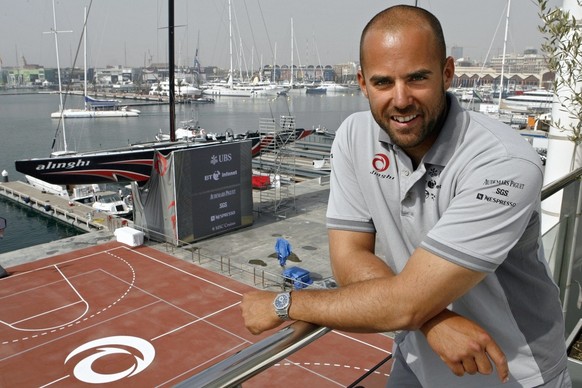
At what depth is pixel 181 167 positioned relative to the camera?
20891 millimetres

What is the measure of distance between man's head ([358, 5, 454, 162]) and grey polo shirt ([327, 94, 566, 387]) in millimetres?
73

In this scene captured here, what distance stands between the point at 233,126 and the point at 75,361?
183ft

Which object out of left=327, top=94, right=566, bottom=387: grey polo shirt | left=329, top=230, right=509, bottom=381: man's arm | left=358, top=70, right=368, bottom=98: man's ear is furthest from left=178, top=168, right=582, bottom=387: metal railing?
left=358, top=70, right=368, bottom=98: man's ear

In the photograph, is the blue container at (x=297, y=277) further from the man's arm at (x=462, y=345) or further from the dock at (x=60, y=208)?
the man's arm at (x=462, y=345)

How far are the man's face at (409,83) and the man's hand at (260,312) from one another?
853mm

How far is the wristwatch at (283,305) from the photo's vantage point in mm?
1938

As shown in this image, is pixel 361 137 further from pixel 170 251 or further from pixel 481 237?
pixel 170 251

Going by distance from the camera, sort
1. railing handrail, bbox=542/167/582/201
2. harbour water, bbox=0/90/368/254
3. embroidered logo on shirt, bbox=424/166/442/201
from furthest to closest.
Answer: harbour water, bbox=0/90/368/254 < railing handrail, bbox=542/167/582/201 < embroidered logo on shirt, bbox=424/166/442/201

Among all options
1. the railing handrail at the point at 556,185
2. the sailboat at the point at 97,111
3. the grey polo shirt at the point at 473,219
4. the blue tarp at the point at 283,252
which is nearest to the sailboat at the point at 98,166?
the blue tarp at the point at 283,252

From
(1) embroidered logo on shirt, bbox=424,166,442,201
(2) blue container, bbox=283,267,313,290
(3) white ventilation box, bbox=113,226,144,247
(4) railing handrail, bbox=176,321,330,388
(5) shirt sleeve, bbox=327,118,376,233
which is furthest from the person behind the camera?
(3) white ventilation box, bbox=113,226,144,247

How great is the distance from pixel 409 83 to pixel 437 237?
63cm

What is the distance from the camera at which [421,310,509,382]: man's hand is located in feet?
5.38

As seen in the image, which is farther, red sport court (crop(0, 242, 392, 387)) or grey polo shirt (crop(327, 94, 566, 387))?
red sport court (crop(0, 242, 392, 387))

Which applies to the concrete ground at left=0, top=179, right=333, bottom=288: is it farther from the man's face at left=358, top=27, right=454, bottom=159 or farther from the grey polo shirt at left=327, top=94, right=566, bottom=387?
the man's face at left=358, top=27, right=454, bottom=159
